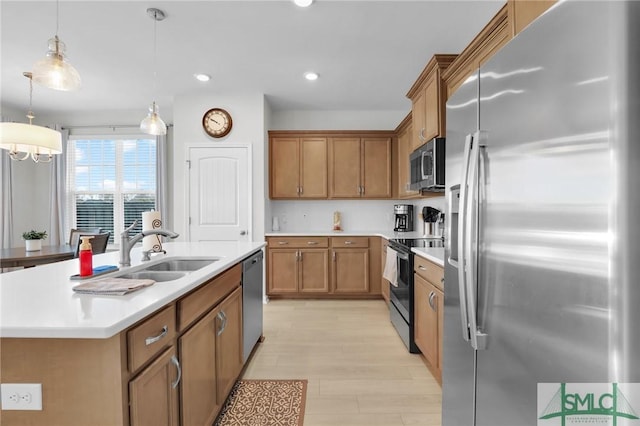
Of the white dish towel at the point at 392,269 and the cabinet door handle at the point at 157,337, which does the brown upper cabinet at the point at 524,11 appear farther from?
the white dish towel at the point at 392,269

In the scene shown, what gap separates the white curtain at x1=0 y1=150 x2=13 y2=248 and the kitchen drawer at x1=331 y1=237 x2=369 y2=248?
4659 millimetres

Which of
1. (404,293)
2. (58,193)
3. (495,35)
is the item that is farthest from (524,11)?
(58,193)

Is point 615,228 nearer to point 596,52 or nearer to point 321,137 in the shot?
point 596,52

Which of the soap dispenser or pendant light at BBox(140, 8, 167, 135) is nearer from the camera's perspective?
the soap dispenser

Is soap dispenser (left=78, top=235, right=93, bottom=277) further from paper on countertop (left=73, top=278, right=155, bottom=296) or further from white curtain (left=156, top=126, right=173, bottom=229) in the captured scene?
white curtain (left=156, top=126, right=173, bottom=229)

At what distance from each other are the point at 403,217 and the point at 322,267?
135cm

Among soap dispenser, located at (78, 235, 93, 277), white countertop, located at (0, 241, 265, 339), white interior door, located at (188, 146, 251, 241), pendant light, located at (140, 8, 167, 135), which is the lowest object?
white countertop, located at (0, 241, 265, 339)

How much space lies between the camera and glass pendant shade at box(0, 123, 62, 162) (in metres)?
2.81

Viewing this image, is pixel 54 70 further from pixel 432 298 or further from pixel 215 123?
pixel 432 298

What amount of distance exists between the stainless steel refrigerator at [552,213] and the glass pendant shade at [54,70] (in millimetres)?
2235

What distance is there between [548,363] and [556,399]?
7cm

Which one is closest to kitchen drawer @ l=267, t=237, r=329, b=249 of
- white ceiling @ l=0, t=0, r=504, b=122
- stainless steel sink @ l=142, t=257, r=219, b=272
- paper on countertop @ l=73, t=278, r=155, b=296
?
white ceiling @ l=0, t=0, r=504, b=122

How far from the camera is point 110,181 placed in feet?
17.5

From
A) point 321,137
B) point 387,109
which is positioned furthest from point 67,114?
point 387,109
